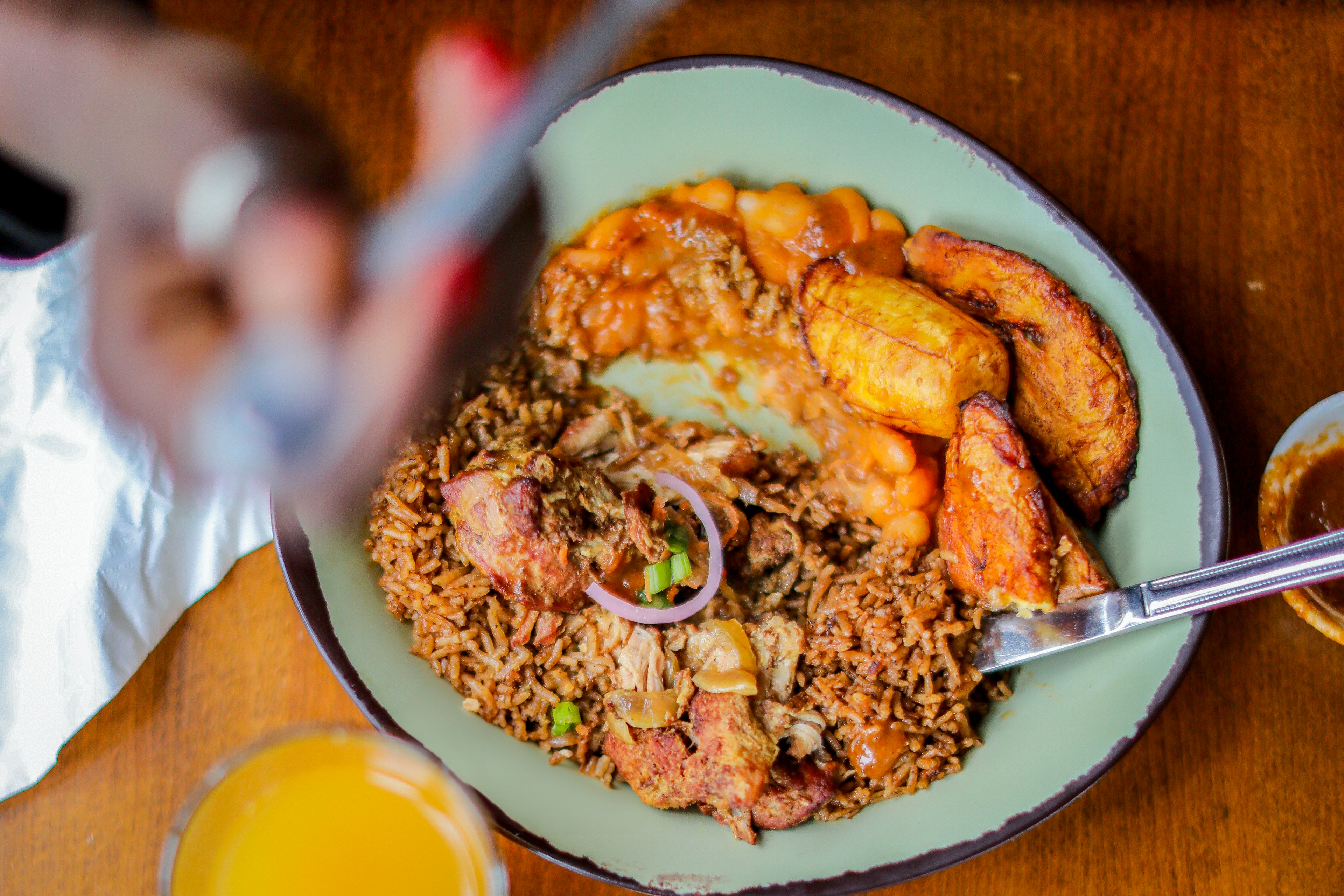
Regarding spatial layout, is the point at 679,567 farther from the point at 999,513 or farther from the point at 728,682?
the point at 999,513

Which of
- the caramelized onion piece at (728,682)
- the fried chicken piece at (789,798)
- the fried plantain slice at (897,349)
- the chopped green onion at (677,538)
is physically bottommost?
the fried chicken piece at (789,798)

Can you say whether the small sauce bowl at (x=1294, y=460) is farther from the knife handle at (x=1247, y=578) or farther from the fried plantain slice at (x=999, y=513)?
the fried plantain slice at (x=999, y=513)

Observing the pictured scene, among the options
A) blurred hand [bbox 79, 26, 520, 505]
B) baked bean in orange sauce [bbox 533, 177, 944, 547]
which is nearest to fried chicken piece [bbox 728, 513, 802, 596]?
baked bean in orange sauce [bbox 533, 177, 944, 547]

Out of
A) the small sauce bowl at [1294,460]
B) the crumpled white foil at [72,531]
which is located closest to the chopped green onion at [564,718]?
the crumpled white foil at [72,531]

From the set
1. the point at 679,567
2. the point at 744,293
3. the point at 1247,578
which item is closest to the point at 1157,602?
the point at 1247,578

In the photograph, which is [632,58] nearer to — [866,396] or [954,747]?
[866,396]

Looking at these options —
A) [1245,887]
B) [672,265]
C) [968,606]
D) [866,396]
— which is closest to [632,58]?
[672,265]
